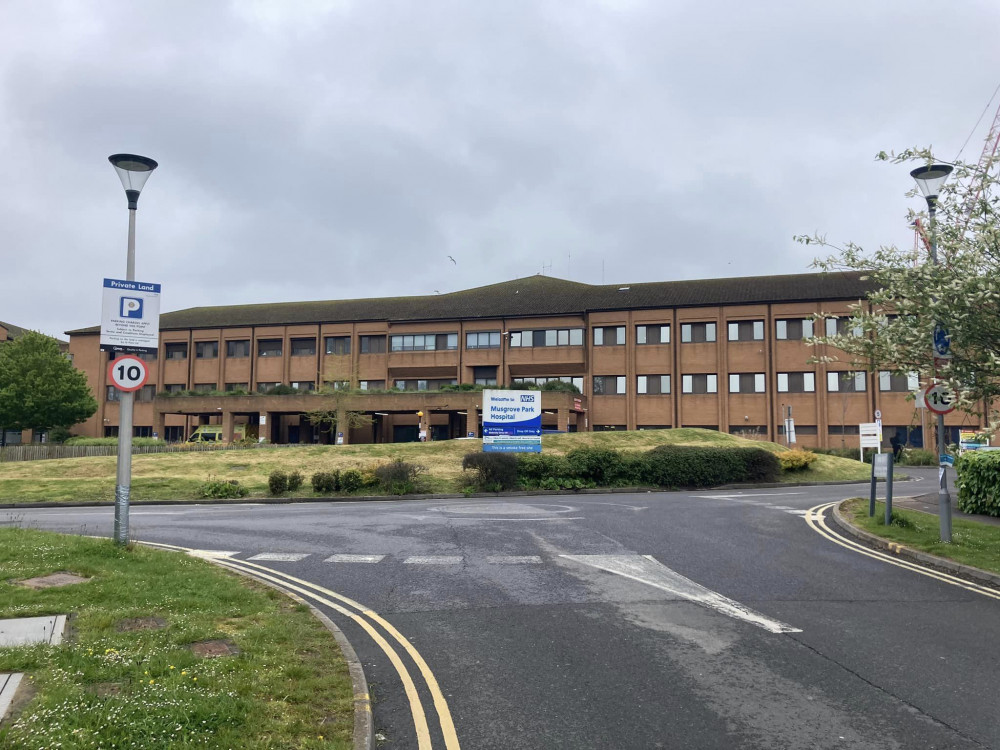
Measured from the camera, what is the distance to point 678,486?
26.4 meters

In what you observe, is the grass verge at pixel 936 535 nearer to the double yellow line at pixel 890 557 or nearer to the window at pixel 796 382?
the double yellow line at pixel 890 557

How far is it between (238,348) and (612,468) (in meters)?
50.6

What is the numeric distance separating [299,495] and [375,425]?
3989 cm

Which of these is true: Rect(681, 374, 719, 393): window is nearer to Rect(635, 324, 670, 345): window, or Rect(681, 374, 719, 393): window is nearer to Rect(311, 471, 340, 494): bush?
Rect(635, 324, 670, 345): window

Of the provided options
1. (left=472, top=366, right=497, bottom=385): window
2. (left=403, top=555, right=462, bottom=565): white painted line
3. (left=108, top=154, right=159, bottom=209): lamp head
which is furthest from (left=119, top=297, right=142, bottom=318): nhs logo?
(left=472, top=366, right=497, bottom=385): window

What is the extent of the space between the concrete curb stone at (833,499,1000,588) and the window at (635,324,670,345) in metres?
42.5

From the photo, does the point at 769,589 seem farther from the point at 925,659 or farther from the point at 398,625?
the point at 398,625

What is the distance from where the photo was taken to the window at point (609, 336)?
57562mm

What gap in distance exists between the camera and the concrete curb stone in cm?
976

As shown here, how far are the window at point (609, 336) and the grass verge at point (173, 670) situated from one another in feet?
167

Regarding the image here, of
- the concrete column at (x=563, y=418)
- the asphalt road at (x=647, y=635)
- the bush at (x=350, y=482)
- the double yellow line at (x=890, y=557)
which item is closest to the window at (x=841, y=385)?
the concrete column at (x=563, y=418)

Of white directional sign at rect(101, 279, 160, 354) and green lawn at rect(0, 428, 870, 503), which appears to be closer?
white directional sign at rect(101, 279, 160, 354)

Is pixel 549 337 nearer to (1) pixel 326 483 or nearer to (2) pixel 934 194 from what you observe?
(1) pixel 326 483

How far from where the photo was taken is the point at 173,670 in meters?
5.11
